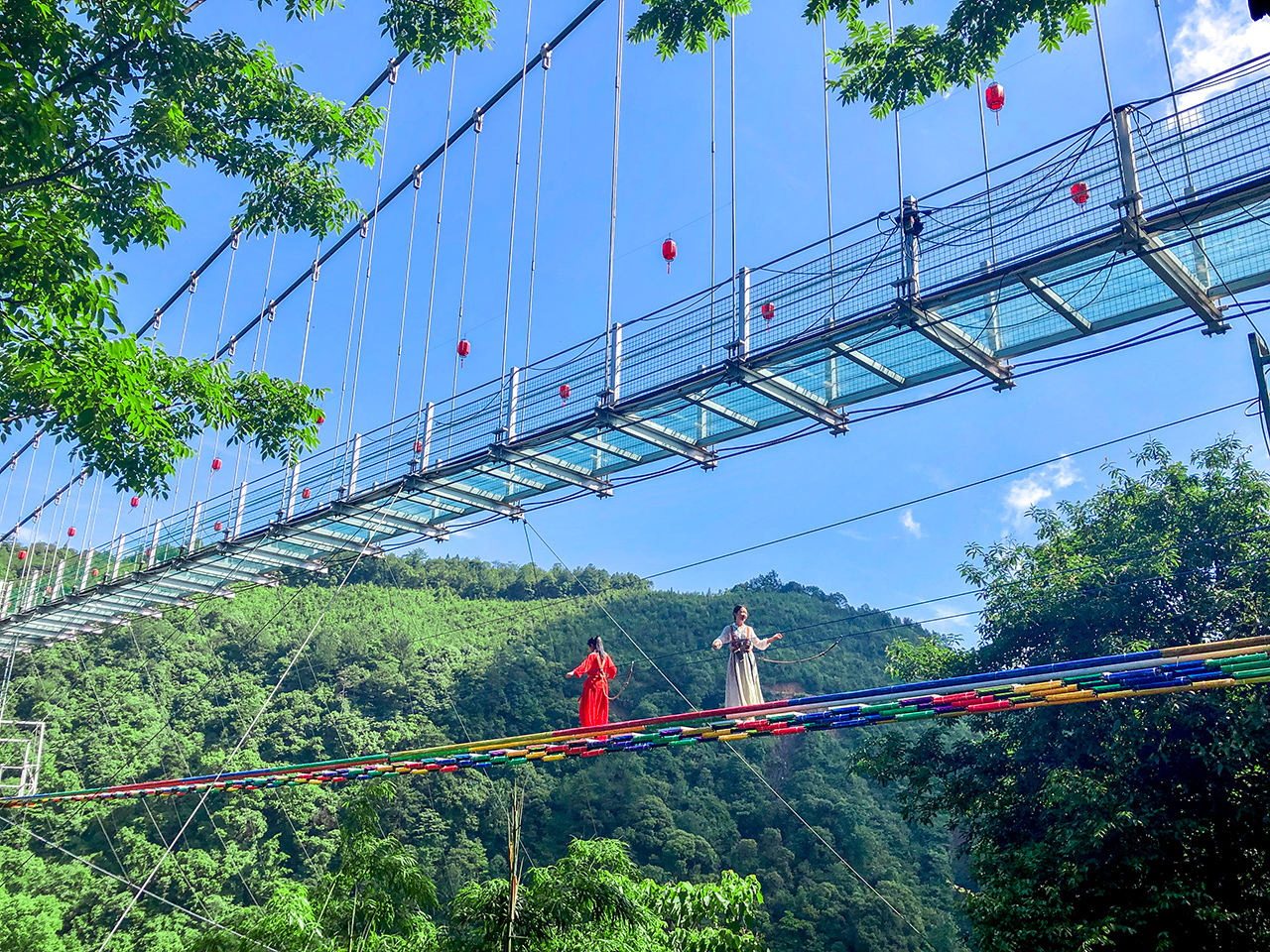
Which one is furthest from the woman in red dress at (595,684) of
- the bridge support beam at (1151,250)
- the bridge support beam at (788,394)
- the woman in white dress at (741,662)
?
the bridge support beam at (1151,250)

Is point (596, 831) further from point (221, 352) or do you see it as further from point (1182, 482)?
point (1182, 482)

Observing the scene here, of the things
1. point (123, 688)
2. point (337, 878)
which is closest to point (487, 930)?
point (337, 878)

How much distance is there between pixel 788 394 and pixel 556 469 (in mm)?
2671

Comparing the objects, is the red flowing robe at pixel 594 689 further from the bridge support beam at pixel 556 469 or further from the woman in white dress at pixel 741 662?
the bridge support beam at pixel 556 469

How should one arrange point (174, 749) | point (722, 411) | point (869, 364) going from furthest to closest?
point (174, 749)
point (722, 411)
point (869, 364)

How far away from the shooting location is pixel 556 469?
29.3 ft

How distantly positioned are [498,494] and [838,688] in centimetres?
2809

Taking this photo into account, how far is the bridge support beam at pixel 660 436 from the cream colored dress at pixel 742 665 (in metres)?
1.75

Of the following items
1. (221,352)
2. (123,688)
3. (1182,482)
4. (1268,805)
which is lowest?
(1268,805)

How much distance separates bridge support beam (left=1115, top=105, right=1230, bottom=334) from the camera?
526 centimetres

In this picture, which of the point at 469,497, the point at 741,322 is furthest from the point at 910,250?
the point at 469,497

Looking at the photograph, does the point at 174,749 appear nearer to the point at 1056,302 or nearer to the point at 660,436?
the point at 660,436

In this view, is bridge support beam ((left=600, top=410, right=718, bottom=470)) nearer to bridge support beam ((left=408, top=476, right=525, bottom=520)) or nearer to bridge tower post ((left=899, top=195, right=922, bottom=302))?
bridge support beam ((left=408, top=476, right=525, bottom=520))

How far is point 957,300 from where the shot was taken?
598 centimetres
